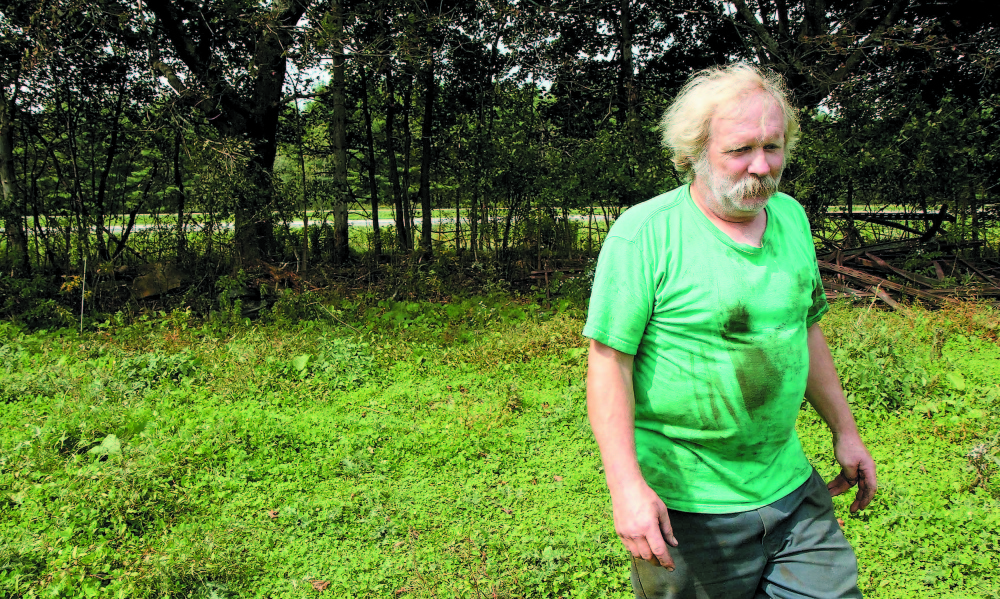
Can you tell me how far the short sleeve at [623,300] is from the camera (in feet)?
5.18

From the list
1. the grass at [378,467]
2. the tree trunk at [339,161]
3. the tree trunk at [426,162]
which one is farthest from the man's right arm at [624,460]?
the tree trunk at [426,162]

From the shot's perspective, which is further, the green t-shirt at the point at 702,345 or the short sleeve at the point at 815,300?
the short sleeve at the point at 815,300

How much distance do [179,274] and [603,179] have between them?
616cm

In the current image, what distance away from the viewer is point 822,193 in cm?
941

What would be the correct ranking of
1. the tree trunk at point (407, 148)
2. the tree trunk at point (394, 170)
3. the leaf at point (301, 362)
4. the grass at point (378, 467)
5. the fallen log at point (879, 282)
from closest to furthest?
the grass at point (378, 467) → the leaf at point (301, 362) → the fallen log at point (879, 282) → the tree trunk at point (407, 148) → the tree trunk at point (394, 170)

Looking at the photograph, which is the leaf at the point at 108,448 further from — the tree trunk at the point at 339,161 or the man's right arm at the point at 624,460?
the tree trunk at the point at 339,161

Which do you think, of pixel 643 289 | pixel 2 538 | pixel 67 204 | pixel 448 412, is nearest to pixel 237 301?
pixel 67 204

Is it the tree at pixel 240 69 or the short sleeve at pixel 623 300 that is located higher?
the tree at pixel 240 69

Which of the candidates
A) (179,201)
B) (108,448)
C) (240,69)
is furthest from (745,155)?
(240,69)

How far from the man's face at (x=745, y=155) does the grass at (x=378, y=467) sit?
2154 millimetres

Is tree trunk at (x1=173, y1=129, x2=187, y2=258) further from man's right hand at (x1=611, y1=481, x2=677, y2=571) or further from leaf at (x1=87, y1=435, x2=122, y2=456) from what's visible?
man's right hand at (x1=611, y1=481, x2=677, y2=571)

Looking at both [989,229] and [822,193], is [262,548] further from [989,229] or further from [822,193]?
[989,229]

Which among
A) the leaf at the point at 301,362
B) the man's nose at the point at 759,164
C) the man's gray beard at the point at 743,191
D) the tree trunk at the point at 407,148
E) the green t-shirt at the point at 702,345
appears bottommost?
the leaf at the point at 301,362

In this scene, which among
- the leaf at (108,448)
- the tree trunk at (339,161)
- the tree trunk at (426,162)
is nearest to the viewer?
the leaf at (108,448)
